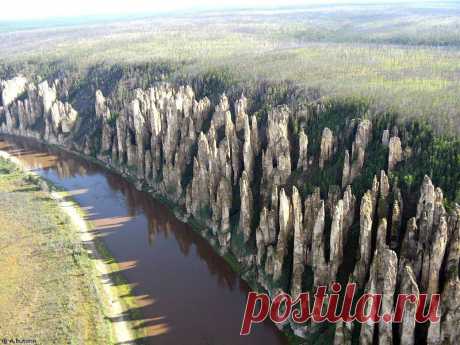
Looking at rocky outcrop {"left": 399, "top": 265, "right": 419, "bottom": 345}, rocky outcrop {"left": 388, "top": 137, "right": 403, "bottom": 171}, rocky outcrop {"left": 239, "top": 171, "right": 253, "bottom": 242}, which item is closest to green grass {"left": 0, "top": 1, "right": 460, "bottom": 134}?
rocky outcrop {"left": 388, "top": 137, "right": 403, "bottom": 171}

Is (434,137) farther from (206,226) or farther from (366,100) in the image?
(206,226)

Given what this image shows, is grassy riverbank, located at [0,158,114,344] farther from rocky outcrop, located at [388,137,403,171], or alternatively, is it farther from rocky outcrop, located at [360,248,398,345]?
rocky outcrop, located at [388,137,403,171]

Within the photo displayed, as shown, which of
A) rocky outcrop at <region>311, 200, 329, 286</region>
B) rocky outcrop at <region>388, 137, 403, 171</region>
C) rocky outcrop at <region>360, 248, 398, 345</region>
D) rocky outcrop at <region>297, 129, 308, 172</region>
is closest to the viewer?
rocky outcrop at <region>360, 248, 398, 345</region>

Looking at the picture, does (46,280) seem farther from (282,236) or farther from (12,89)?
(12,89)

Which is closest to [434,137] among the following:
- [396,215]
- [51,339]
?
[396,215]

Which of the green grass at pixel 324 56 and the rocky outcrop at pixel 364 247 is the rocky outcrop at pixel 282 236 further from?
the green grass at pixel 324 56

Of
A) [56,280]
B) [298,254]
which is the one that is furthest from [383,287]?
[56,280]

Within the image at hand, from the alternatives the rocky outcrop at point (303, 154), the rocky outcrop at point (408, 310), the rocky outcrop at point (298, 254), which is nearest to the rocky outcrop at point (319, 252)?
the rocky outcrop at point (298, 254)
